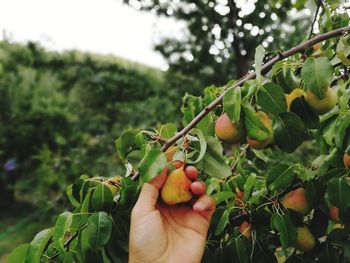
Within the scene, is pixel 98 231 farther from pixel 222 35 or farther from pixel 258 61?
pixel 222 35

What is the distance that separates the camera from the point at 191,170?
80 cm

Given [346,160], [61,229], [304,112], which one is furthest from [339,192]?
[61,229]

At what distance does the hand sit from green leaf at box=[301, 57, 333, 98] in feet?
0.95

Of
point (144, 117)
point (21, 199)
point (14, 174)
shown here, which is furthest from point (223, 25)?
point (21, 199)

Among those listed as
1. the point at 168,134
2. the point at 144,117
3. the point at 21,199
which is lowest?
the point at 21,199

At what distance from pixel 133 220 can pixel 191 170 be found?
0.50 ft

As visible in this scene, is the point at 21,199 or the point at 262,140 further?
the point at 21,199

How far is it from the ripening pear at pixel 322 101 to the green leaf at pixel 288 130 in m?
0.05

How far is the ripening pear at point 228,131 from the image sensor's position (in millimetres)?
818

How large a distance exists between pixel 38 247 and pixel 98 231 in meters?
0.18

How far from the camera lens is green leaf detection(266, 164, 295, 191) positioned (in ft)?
3.22

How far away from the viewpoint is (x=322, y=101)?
0.81 metres

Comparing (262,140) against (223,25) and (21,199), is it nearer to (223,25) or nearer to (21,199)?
(223,25)

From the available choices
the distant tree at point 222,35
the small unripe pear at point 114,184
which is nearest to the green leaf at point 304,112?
the small unripe pear at point 114,184
